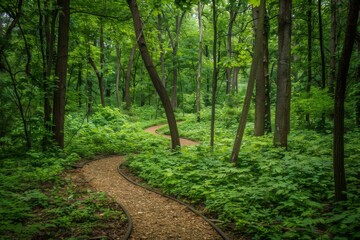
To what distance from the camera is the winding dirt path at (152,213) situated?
14.5 feet

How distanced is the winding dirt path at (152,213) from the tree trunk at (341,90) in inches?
93.8

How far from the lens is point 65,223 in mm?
4383

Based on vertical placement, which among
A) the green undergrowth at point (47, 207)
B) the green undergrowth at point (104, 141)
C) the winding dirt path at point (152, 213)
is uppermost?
the green undergrowth at point (104, 141)

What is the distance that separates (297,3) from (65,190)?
14933mm

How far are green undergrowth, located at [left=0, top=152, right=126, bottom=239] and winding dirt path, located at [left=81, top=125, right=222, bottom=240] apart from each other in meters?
0.46

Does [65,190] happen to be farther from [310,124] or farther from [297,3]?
[297,3]

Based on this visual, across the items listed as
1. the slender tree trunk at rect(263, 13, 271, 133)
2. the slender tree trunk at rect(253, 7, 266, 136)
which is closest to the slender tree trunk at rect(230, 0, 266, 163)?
the slender tree trunk at rect(263, 13, 271, 133)

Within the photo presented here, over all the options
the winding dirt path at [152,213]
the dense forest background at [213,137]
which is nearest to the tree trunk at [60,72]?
the dense forest background at [213,137]

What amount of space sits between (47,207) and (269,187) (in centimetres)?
476

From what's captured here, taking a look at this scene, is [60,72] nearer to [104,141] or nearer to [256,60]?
[104,141]

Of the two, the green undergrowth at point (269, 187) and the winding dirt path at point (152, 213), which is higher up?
the green undergrowth at point (269, 187)

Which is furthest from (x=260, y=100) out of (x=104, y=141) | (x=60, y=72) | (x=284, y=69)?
(x=60, y=72)

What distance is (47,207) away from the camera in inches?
201

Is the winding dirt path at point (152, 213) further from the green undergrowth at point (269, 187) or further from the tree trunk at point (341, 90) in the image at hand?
the tree trunk at point (341, 90)
